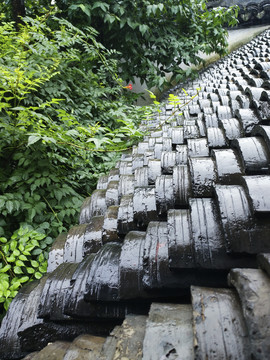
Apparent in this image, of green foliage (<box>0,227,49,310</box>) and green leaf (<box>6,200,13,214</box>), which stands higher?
green leaf (<box>6,200,13,214</box>)

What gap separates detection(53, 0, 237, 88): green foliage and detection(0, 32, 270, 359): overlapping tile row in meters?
5.30

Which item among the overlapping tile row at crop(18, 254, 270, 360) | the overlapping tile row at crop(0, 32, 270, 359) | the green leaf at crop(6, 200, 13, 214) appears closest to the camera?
the overlapping tile row at crop(18, 254, 270, 360)

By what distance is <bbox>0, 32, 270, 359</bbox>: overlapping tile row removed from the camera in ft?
3.05

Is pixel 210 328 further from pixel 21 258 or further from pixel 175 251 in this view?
pixel 21 258

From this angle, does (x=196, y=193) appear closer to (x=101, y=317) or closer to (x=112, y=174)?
(x=101, y=317)

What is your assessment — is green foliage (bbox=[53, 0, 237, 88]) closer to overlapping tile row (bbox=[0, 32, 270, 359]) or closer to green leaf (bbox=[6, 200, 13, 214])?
green leaf (bbox=[6, 200, 13, 214])

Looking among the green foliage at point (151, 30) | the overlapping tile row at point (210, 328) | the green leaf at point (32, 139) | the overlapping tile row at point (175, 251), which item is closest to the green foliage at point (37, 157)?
the green leaf at point (32, 139)

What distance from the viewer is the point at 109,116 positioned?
4.96 meters

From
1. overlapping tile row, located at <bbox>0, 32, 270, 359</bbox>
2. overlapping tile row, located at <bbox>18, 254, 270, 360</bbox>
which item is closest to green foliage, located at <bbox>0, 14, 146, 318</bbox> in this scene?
overlapping tile row, located at <bbox>0, 32, 270, 359</bbox>

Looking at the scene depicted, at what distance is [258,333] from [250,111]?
1.64m

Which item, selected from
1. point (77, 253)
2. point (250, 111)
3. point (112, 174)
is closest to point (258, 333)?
point (77, 253)

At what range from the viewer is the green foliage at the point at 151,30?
5984mm

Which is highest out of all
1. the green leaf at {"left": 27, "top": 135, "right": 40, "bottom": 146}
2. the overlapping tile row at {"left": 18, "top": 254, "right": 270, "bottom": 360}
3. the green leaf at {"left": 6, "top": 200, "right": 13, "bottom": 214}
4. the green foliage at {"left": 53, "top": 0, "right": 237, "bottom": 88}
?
the green foliage at {"left": 53, "top": 0, "right": 237, "bottom": 88}

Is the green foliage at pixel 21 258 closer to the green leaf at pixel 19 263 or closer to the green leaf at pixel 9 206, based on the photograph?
the green leaf at pixel 19 263
